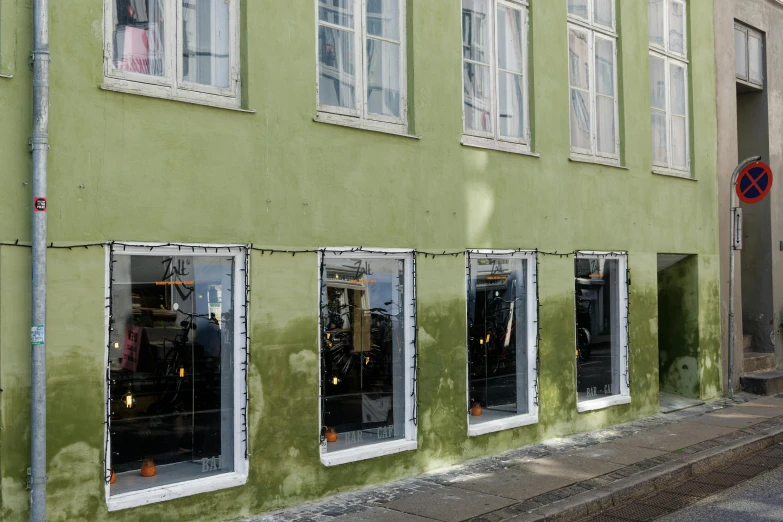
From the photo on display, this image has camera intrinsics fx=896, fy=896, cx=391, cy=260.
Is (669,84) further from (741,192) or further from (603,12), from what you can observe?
(741,192)

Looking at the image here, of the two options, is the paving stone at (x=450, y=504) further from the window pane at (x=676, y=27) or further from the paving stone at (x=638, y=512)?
the window pane at (x=676, y=27)

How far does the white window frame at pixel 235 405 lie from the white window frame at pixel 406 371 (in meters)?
0.81

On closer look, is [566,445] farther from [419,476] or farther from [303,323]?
[303,323]

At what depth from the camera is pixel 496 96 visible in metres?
10.6

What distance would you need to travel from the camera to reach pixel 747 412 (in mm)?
13305

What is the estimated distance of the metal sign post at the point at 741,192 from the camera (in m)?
14.0

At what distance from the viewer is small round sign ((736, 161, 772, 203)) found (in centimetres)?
1391

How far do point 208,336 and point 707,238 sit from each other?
946 cm

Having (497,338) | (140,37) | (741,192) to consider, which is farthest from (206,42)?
(741,192)

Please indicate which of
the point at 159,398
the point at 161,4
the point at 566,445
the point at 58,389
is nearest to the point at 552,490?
the point at 566,445

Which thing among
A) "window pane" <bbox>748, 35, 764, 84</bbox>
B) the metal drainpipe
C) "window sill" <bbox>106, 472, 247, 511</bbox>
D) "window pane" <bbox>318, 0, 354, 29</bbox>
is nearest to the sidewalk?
"window sill" <bbox>106, 472, 247, 511</bbox>

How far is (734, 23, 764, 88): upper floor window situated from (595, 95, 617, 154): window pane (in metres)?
4.36

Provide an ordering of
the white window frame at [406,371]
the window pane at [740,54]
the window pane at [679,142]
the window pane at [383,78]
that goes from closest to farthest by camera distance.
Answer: the white window frame at [406,371], the window pane at [383,78], the window pane at [679,142], the window pane at [740,54]

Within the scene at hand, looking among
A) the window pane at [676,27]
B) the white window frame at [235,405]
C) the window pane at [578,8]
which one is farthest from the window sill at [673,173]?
→ the white window frame at [235,405]
